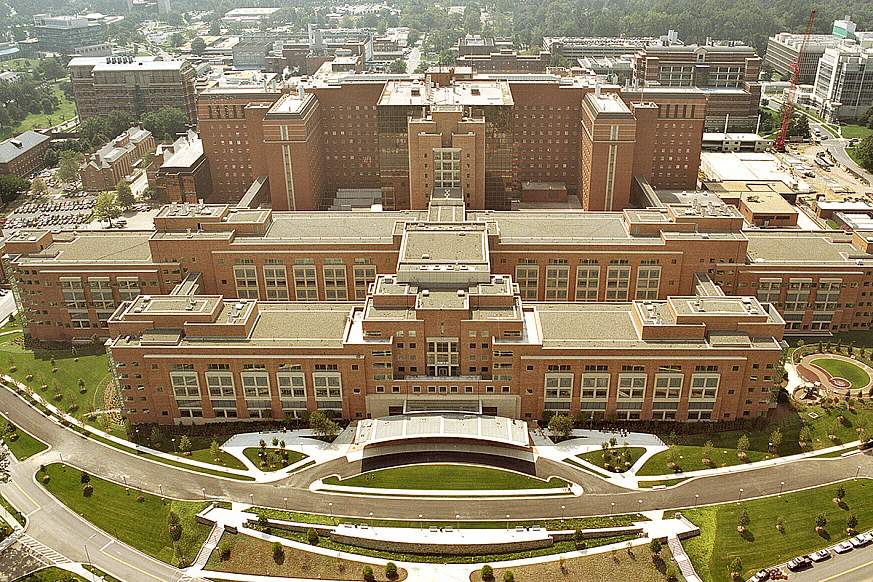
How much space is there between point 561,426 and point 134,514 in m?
66.7

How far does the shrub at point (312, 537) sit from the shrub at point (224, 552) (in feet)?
35.4

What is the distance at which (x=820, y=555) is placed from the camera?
96.3 meters

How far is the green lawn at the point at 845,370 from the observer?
436ft

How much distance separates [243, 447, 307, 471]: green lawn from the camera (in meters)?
115

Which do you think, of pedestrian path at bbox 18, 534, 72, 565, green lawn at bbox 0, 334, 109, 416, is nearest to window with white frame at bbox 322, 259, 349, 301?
green lawn at bbox 0, 334, 109, 416

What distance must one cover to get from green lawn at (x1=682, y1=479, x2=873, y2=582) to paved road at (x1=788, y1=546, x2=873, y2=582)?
8.01 feet

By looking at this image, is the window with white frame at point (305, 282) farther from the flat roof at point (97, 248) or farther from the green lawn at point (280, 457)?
the green lawn at point (280, 457)

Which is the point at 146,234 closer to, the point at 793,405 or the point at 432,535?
the point at 432,535

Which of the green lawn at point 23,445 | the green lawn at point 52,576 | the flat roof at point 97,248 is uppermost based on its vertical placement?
the flat roof at point 97,248

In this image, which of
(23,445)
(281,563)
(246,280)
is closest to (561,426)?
(281,563)

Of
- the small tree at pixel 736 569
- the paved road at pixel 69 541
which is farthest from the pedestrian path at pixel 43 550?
the small tree at pixel 736 569

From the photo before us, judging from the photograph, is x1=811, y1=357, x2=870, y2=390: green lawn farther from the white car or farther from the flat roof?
the flat roof

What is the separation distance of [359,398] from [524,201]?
8785 centimetres

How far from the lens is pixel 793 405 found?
4973 inches
